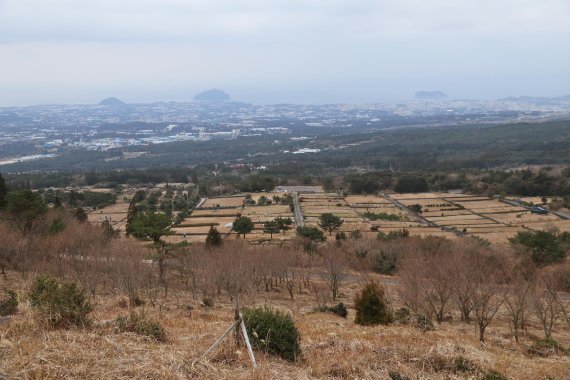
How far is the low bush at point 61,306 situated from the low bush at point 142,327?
629 millimetres

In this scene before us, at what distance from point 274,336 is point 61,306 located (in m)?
3.56

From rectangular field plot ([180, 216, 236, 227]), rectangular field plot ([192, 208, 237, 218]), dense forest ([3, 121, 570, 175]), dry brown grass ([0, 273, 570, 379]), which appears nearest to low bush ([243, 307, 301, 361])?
dry brown grass ([0, 273, 570, 379])

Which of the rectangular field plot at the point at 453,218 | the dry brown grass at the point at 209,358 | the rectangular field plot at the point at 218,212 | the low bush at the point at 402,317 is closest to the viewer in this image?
the dry brown grass at the point at 209,358

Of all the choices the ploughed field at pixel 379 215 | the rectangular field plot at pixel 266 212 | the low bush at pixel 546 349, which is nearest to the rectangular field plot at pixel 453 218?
the ploughed field at pixel 379 215

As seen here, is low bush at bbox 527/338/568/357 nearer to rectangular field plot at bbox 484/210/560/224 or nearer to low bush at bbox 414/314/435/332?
low bush at bbox 414/314/435/332

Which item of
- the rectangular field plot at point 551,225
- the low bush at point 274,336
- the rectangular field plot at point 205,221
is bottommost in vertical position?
the rectangular field plot at point 205,221

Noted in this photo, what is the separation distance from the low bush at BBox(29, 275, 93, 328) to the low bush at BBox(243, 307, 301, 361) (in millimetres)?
2863

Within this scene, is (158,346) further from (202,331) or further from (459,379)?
(459,379)

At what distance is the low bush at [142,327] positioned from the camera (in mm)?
7376

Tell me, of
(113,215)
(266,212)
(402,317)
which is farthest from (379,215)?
(402,317)

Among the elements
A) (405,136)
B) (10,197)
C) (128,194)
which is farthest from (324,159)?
(10,197)

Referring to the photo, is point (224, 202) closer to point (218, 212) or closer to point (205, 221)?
point (218, 212)

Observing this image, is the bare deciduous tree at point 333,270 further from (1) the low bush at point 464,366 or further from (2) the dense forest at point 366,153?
(2) the dense forest at point 366,153

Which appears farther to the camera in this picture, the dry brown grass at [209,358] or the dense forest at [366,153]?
the dense forest at [366,153]
